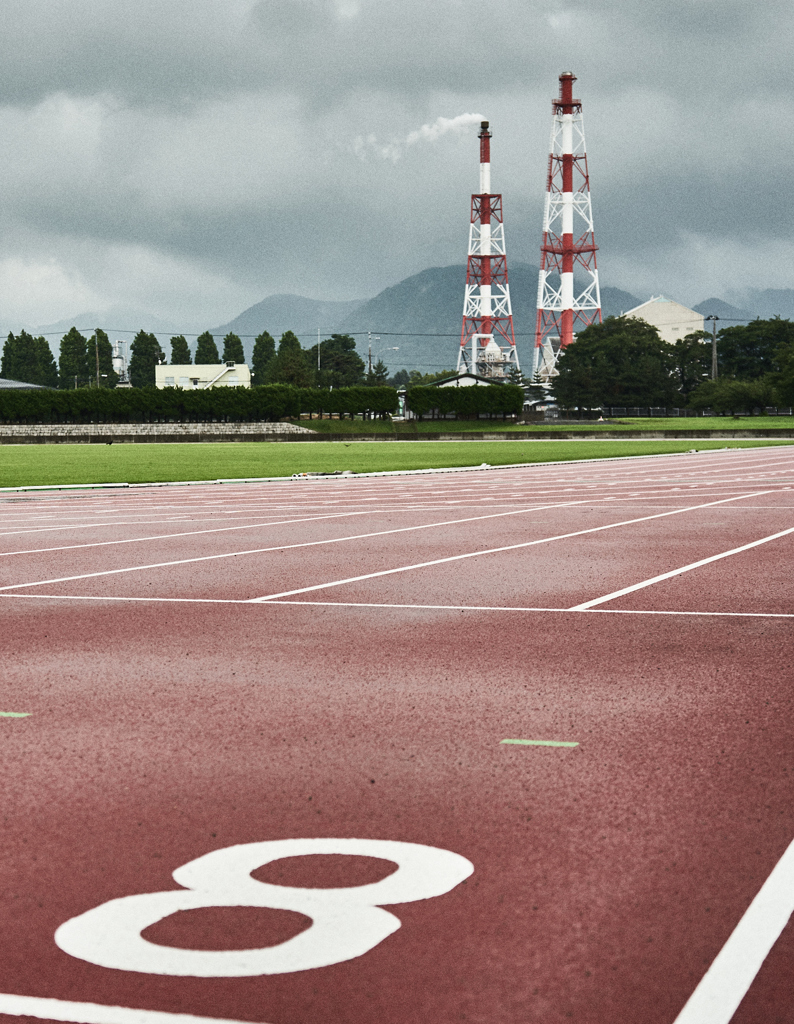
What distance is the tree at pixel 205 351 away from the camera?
146 metres

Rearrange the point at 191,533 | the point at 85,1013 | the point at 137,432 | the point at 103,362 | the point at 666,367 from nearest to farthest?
the point at 85,1013, the point at 191,533, the point at 137,432, the point at 666,367, the point at 103,362

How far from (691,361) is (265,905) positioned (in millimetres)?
120701

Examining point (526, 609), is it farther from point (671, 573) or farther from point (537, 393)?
point (537, 393)

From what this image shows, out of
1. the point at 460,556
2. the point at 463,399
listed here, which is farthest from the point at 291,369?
the point at 460,556

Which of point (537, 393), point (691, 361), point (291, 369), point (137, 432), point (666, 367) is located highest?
point (691, 361)

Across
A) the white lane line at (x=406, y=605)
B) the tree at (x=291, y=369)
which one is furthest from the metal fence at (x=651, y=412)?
the white lane line at (x=406, y=605)

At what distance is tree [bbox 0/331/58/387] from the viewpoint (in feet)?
446

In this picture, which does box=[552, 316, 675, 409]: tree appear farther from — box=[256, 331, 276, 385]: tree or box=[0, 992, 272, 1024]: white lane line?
box=[0, 992, 272, 1024]: white lane line

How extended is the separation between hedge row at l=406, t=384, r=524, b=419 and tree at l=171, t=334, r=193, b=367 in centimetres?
6677

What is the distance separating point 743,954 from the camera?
299cm

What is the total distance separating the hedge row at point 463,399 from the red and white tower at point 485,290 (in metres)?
52.5

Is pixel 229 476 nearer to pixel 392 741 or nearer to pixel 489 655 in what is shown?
pixel 489 655

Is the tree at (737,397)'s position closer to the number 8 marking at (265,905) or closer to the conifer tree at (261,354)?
the conifer tree at (261,354)

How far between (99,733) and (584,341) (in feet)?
377
